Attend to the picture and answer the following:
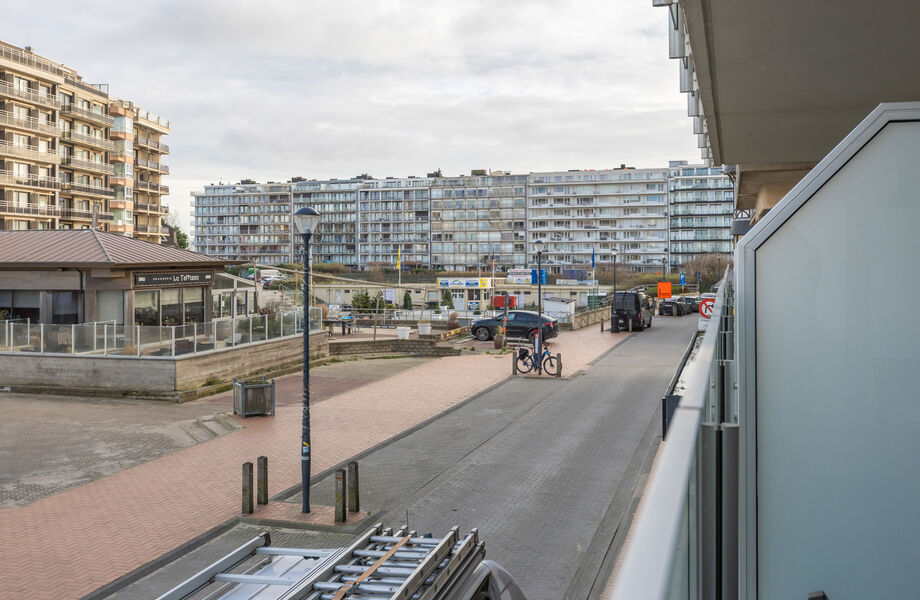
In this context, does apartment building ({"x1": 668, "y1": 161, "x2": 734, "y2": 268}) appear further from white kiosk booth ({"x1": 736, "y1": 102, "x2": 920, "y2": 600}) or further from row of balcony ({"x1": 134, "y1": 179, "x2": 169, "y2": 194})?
white kiosk booth ({"x1": 736, "y1": 102, "x2": 920, "y2": 600})

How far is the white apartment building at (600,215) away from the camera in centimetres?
13062

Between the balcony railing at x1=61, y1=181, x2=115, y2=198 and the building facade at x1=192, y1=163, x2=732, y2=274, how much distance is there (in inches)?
2739

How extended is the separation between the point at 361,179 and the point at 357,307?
98447 mm

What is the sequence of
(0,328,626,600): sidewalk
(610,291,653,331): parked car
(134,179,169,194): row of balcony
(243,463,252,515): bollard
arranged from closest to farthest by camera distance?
(0,328,626,600): sidewalk
(243,463,252,515): bollard
(610,291,653,331): parked car
(134,179,169,194): row of balcony

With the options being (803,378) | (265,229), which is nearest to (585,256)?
(265,229)

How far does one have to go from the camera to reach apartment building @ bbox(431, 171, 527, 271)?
439 feet

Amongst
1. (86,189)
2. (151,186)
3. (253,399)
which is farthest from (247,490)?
(151,186)

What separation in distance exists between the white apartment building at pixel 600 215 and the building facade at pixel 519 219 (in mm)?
176

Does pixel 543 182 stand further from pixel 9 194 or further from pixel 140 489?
pixel 140 489

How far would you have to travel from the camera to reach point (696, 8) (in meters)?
5.61

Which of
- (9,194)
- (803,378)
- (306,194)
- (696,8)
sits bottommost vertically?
(803,378)

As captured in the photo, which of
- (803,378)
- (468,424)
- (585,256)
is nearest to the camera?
(803,378)

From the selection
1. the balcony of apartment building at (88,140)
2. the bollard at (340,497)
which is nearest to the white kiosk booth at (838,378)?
the bollard at (340,497)

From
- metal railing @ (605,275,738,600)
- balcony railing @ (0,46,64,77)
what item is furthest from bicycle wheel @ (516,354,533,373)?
balcony railing @ (0,46,64,77)
